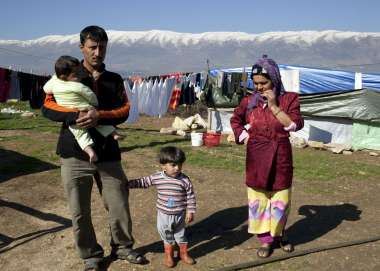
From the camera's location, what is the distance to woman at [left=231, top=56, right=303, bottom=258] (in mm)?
4055

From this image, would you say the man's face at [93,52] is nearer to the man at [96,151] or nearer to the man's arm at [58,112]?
the man at [96,151]

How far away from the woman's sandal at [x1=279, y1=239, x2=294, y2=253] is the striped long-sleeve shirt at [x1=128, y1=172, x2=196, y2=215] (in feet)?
3.78

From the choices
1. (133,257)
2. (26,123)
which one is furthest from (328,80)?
(26,123)

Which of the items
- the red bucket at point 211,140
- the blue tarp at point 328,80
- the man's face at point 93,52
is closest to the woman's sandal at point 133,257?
the man's face at point 93,52

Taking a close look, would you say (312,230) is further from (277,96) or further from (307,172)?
(307,172)

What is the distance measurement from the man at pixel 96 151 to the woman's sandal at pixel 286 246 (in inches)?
62.1

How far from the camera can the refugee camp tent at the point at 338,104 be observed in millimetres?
11500

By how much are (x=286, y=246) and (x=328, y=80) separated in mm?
8704

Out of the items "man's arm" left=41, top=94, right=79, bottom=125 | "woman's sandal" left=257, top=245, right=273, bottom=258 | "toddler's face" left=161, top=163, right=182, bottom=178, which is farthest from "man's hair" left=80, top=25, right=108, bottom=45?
"woman's sandal" left=257, top=245, right=273, bottom=258

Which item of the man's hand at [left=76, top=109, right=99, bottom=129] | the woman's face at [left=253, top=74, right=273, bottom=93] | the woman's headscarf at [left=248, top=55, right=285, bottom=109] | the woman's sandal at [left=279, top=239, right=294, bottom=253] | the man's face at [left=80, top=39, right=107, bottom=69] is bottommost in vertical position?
the woman's sandal at [left=279, top=239, right=294, bottom=253]

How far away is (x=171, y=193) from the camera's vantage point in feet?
13.3

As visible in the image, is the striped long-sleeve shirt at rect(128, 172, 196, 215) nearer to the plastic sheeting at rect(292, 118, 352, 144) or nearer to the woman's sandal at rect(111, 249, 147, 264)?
the woman's sandal at rect(111, 249, 147, 264)

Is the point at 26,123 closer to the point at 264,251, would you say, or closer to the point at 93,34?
the point at 264,251

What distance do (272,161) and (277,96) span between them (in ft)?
1.91
